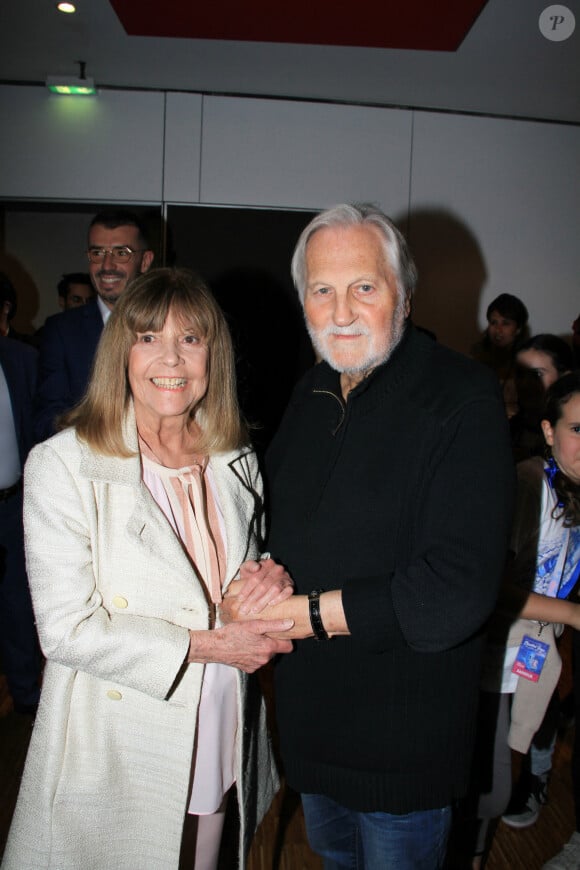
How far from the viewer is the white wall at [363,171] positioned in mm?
4828

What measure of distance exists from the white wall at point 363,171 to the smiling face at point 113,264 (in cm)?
223

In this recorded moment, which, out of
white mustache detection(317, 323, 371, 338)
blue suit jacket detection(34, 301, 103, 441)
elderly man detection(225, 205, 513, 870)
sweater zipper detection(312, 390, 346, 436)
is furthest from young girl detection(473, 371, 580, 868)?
blue suit jacket detection(34, 301, 103, 441)

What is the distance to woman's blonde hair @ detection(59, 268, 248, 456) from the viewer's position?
56.8 inches

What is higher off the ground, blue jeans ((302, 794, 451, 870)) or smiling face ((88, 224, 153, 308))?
smiling face ((88, 224, 153, 308))

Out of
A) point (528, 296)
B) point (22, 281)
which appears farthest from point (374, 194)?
point (22, 281)

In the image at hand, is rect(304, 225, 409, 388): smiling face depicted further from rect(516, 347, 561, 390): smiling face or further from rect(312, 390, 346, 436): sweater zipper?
rect(516, 347, 561, 390): smiling face

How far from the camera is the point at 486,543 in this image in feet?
3.73

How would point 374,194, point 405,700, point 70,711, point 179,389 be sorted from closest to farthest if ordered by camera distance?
point 405,700 → point 70,711 → point 179,389 → point 374,194

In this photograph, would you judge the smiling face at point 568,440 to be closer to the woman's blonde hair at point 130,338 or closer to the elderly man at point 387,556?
the elderly man at point 387,556

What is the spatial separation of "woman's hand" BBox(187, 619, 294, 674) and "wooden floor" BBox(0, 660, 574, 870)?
4.05 ft

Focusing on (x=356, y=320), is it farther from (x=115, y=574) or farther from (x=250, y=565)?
(x=115, y=574)

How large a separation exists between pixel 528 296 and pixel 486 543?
4.67m

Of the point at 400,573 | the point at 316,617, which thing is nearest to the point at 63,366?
the point at 316,617

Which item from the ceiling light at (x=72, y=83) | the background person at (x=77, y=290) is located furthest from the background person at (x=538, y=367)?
the ceiling light at (x=72, y=83)
